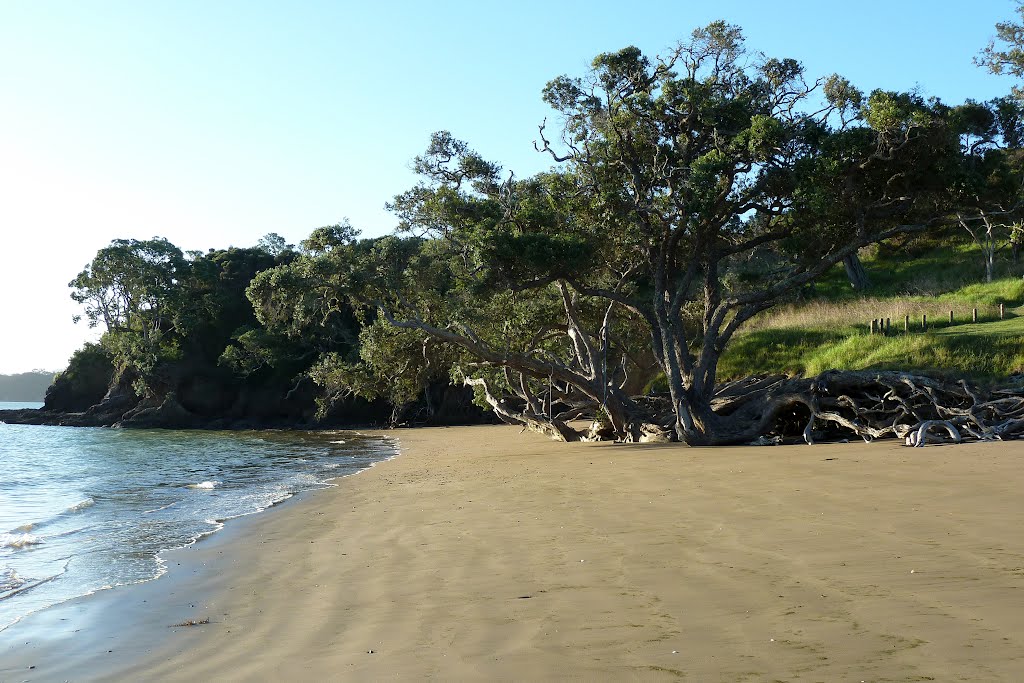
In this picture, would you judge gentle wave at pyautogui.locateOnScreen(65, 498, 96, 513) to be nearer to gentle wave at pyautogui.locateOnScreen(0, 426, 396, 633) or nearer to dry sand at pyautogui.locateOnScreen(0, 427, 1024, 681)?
gentle wave at pyautogui.locateOnScreen(0, 426, 396, 633)

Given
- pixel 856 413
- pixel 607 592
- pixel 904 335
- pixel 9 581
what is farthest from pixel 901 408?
pixel 9 581

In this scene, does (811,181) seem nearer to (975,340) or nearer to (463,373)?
(975,340)

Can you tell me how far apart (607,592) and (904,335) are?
2004 centimetres

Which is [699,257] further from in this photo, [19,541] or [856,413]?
[19,541]

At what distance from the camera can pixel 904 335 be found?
74.8 feet

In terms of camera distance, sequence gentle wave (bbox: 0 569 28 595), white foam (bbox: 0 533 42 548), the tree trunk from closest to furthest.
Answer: gentle wave (bbox: 0 569 28 595)
white foam (bbox: 0 533 42 548)
the tree trunk

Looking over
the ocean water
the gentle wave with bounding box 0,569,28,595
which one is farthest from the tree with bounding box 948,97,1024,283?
the gentle wave with bounding box 0,569,28,595

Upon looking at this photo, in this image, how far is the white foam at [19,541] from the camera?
1030 centimetres

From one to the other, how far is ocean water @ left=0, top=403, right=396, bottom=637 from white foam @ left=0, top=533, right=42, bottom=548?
2 cm

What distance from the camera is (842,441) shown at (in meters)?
18.2

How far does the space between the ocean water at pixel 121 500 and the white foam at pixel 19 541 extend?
0.07ft

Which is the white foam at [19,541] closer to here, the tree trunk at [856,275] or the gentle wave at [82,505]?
the gentle wave at [82,505]

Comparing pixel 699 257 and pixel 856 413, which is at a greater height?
pixel 699 257

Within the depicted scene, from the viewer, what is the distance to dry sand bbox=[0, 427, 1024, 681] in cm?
457
